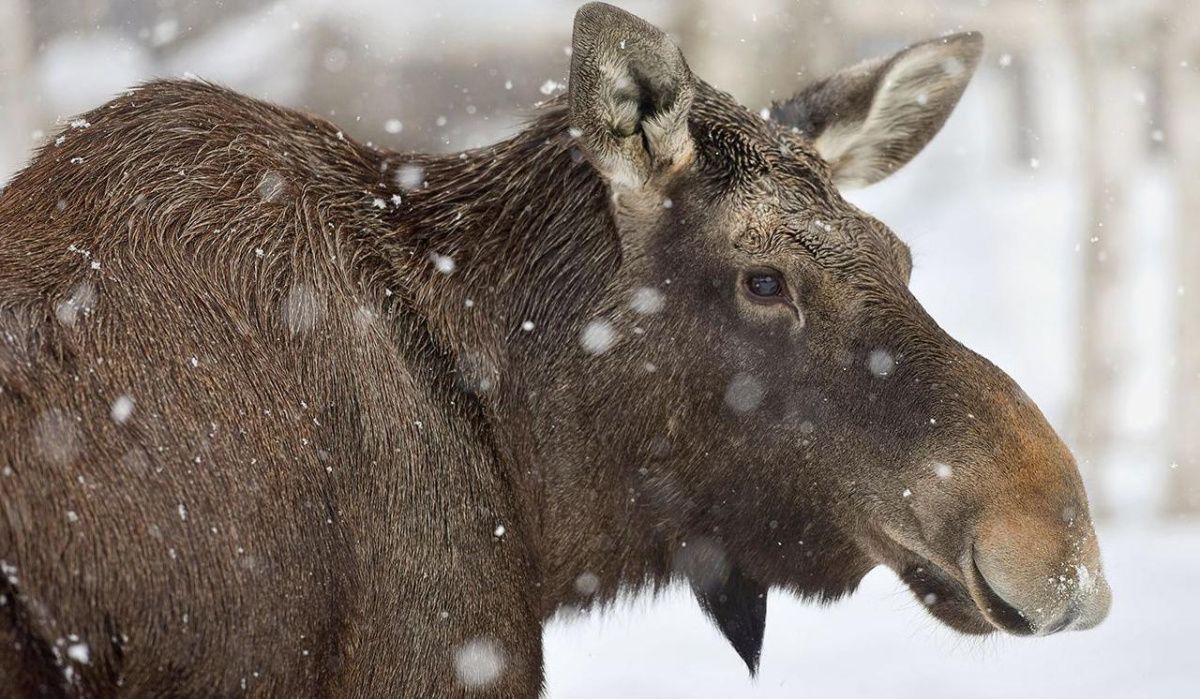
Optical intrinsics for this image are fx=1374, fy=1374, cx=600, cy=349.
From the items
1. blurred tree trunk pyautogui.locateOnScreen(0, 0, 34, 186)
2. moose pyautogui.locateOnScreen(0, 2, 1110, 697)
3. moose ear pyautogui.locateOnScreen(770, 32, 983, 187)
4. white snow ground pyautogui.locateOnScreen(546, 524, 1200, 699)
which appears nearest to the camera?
moose pyautogui.locateOnScreen(0, 2, 1110, 697)

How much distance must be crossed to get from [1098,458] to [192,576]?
982 cm

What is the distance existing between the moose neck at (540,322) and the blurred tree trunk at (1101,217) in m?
8.51

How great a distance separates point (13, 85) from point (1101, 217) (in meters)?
8.61

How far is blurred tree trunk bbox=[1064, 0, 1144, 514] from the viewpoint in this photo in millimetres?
11445

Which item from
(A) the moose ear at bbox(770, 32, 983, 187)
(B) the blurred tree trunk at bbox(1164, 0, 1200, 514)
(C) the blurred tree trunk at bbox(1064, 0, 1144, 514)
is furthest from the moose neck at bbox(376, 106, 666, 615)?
(C) the blurred tree trunk at bbox(1064, 0, 1144, 514)

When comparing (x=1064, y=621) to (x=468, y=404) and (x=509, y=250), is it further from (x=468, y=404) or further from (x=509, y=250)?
(x=509, y=250)

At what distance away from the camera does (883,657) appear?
651 cm

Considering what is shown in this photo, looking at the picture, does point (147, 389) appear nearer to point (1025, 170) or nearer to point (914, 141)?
point (914, 141)

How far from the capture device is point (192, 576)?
2.79m

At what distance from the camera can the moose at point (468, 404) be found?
2801mm

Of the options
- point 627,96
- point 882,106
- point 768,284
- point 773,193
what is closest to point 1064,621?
point 768,284

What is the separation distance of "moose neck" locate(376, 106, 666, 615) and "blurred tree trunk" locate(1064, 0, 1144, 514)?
8.51m

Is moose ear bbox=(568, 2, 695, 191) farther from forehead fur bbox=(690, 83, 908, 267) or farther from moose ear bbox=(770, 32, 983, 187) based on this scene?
moose ear bbox=(770, 32, 983, 187)

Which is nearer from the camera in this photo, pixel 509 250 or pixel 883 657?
pixel 509 250
